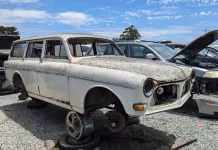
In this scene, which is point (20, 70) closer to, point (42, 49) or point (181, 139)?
point (42, 49)

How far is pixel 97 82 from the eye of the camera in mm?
3729

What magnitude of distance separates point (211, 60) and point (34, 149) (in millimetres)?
5504

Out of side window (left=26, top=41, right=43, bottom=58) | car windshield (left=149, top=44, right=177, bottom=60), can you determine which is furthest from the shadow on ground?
car windshield (left=149, top=44, right=177, bottom=60)

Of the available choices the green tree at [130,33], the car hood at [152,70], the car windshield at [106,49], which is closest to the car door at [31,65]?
the car windshield at [106,49]

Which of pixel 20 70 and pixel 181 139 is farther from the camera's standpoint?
pixel 20 70

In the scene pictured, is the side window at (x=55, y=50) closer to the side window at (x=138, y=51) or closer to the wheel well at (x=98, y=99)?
the wheel well at (x=98, y=99)

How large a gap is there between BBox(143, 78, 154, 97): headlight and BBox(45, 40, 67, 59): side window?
1855 mm

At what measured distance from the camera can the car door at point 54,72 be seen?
442 centimetres

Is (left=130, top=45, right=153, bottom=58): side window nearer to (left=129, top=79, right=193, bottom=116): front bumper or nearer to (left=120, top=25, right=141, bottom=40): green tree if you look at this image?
(left=129, top=79, right=193, bottom=116): front bumper

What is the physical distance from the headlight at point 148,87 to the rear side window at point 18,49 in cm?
378

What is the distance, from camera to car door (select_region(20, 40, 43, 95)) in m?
5.34

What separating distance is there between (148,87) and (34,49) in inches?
132

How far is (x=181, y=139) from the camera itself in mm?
4418

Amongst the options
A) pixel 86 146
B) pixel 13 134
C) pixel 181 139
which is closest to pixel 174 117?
pixel 181 139
